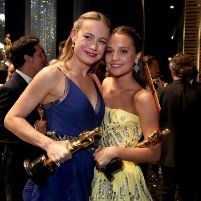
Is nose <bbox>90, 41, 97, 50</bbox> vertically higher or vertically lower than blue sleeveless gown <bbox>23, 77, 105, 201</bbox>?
higher

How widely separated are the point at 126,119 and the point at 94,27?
555mm

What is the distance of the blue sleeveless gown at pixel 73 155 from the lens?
218 cm

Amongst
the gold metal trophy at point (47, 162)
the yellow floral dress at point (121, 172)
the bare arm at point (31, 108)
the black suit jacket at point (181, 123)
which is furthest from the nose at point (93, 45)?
the black suit jacket at point (181, 123)

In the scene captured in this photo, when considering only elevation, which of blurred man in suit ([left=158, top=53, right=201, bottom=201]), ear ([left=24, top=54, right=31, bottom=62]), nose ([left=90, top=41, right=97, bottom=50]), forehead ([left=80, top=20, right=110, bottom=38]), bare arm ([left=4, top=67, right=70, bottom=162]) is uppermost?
forehead ([left=80, top=20, right=110, bottom=38])

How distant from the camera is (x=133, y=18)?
459 centimetres

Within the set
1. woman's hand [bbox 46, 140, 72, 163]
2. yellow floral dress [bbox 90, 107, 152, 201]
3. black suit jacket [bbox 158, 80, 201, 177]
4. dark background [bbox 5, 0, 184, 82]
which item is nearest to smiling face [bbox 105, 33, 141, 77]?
yellow floral dress [bbox 90, 107, 152, 201]

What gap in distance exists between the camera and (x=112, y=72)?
2.45m

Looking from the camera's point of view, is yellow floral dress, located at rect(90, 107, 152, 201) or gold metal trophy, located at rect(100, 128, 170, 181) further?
yellow floral dress, located at rect(90, 107, 152, 201)

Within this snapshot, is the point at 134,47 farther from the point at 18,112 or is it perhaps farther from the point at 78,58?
the point at 18,112

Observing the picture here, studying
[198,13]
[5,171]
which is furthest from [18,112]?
[198,13]

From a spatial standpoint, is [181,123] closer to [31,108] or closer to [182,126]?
[182,126]

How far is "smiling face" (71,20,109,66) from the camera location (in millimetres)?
2236

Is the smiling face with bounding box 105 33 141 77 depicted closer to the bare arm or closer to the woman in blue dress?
the woman in blue dress

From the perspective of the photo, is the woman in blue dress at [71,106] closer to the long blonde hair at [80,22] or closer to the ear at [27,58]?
the long blonde hair at [80,22]
